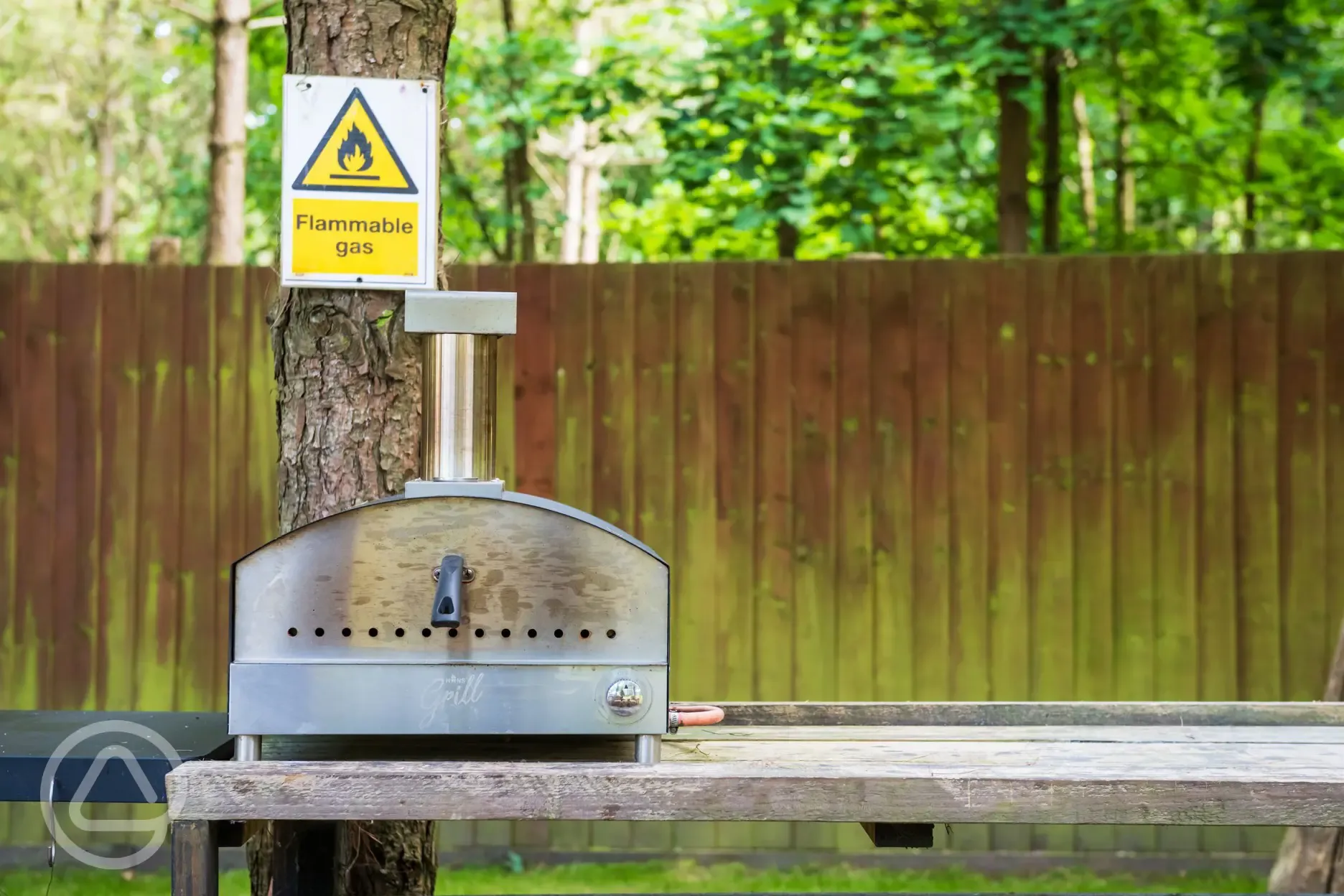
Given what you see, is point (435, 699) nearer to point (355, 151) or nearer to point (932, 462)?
point (355, 151)

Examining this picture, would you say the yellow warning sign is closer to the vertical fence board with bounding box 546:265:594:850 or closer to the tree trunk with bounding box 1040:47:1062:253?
the vertical fence board with bounding box 546:265:594:850

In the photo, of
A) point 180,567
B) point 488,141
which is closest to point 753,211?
point 180,567

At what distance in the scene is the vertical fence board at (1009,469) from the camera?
3691 mm

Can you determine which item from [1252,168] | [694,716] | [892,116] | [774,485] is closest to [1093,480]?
[774,485]

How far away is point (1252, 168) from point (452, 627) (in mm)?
7300

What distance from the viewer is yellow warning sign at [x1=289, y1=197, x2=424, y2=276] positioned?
2.25m

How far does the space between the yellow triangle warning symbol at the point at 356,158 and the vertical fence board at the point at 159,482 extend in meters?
1.73

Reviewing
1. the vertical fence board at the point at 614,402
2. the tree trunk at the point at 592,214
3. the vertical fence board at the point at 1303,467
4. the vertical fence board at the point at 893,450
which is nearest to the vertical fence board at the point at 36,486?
the vertical fence board at the point at 614,402

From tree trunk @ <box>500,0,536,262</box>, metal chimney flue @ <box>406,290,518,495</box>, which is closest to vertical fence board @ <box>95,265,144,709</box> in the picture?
metal chimney flue @ <box>406,290,518,495</box>

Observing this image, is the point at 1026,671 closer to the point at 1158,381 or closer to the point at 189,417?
the point at 1158,381

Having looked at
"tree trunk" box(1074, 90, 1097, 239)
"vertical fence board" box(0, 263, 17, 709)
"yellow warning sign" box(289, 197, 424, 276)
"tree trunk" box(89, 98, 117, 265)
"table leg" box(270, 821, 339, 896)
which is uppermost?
"tree trunk" box(89, 98, 117, 265)

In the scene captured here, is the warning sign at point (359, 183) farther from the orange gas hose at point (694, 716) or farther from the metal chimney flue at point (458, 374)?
the orange gas hose at point (694, 716)

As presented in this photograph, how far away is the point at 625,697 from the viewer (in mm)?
1646

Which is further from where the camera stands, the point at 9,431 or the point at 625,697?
the point at 9,431
